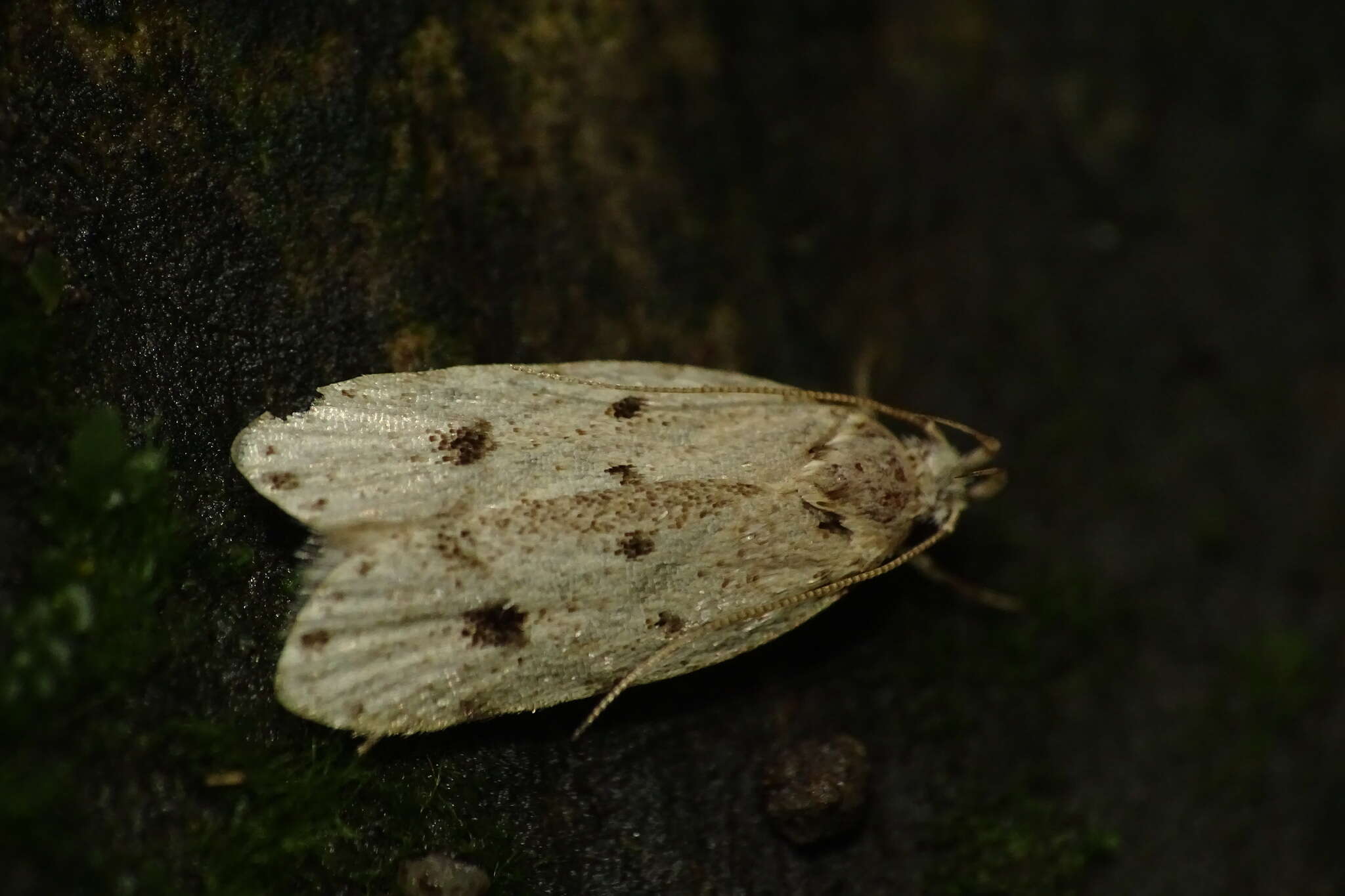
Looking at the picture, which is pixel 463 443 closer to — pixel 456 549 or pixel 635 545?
pixel 456 549

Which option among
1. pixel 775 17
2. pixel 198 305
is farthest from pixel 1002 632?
pixel 198 305

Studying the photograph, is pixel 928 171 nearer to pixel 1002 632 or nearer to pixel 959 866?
pixel 1002 632

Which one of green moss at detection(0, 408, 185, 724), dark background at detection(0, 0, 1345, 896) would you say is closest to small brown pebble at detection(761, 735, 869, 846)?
dark background at detection(0, 0, 1345, 896)

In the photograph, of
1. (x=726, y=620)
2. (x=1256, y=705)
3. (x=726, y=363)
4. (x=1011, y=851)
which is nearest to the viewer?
(x=726, y=620)

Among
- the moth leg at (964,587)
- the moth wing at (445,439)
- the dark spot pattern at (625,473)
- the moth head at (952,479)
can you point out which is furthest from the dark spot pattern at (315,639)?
the moth leg at (964,587)

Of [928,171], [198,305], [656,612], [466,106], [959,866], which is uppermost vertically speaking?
[928,171]

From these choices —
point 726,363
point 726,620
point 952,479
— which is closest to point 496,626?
point 726,620
